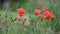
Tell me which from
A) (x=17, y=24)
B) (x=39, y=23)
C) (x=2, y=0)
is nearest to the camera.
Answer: (x=17, y=24)

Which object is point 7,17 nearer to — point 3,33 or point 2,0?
point 3,33

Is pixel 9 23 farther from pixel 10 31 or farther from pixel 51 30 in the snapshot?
pixel 51 30

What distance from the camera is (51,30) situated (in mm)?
4172

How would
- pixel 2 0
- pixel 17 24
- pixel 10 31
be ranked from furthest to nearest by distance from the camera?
pixel 2 0 → pixel 17 24 → pixel 10 31

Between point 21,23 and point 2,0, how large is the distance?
6.77 meters

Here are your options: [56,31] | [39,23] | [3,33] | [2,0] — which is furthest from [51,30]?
[2,0]

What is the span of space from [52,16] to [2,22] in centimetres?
77

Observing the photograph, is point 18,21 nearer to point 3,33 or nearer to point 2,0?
point 3,33

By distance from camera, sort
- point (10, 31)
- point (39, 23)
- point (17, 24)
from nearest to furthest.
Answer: point (10, 31)
point (17, 24)
point (39, 23)

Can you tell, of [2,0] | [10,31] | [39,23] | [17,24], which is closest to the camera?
[10,31]

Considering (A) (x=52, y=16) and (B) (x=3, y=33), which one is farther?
(A) (x=52, y=16)

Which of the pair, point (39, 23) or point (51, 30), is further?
point (39, 23)

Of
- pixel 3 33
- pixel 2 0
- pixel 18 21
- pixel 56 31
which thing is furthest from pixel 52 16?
pixel 2 0

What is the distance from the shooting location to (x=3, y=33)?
3.90 metres
